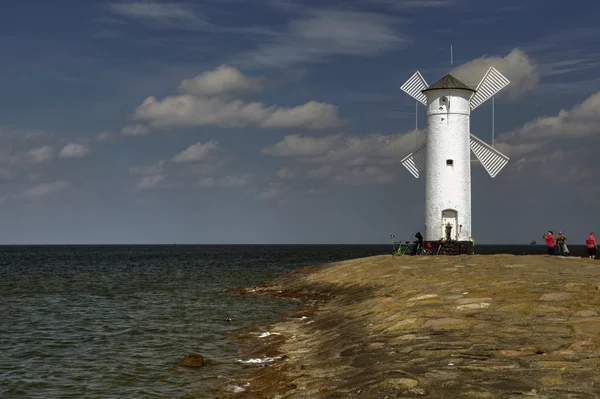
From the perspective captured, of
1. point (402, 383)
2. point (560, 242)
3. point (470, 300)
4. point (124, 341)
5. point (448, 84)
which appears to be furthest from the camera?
point (448, 84)

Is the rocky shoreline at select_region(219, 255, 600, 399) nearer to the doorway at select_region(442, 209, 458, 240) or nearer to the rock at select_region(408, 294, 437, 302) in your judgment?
the rock at select_region(408, 294, 437, 302)

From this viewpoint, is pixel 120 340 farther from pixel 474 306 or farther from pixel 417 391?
pixel 417 391

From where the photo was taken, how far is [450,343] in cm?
1443

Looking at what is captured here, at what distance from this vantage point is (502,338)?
1445 cm

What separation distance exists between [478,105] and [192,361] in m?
37.6

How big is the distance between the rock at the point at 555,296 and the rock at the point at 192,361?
10.0 metres

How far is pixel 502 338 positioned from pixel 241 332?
1274 cm

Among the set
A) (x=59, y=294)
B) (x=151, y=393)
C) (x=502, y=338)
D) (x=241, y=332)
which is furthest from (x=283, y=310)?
(x=59, y=294)

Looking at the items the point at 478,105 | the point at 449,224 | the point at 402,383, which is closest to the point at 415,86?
the point at 478,105

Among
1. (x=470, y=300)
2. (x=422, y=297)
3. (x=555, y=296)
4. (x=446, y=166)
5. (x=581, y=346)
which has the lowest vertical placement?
(x=581, y=346)

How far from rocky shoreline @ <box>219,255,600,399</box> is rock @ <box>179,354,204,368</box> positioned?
1.75m

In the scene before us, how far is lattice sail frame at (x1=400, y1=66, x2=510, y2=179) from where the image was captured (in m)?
49.2

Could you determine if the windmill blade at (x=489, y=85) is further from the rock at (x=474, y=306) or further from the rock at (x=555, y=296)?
the rock at (x=474, y=306)

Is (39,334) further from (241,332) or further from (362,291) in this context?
(362,291)
